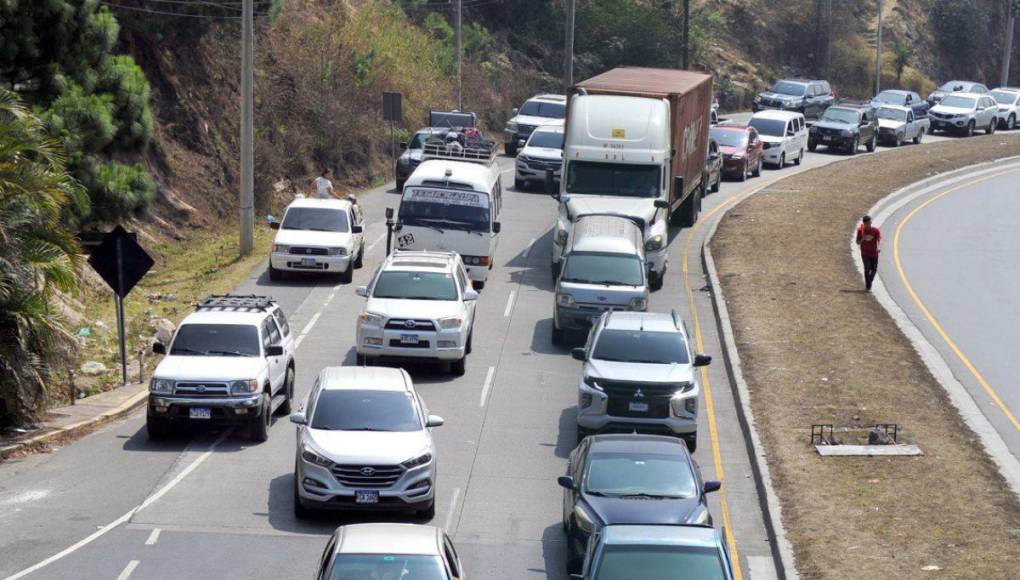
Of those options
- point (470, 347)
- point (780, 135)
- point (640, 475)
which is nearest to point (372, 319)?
point (470, 347)

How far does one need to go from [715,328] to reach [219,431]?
1172 centimetres

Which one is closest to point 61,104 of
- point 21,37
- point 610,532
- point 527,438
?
point 21,37

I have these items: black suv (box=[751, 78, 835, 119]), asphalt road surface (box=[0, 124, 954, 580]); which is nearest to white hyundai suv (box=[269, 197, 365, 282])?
asphalt road surface (box=[0, 124, 954, 580])

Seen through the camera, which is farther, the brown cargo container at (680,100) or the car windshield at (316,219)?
the brown cargo container at (680,100)

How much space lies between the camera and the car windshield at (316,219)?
32.9 meters

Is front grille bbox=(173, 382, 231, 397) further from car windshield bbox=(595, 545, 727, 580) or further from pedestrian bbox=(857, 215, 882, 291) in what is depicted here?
pedestrian bbox=(857, 215, 882, 291)

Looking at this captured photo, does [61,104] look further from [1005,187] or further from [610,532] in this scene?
[1005,187]

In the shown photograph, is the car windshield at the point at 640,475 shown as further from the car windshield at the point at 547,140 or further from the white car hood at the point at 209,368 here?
the car windshield at the point at 547,140

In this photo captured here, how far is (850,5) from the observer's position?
98750 millimetres

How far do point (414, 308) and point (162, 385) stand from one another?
5.73 metres

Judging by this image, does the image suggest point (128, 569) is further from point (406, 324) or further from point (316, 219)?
point (316, 219)

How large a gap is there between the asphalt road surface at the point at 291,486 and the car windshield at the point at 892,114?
38.9m

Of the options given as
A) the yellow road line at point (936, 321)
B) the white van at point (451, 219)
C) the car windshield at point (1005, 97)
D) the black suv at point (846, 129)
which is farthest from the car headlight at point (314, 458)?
the car windshield at point (1005, 97)

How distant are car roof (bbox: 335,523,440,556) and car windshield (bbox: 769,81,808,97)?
62871 millimetres
